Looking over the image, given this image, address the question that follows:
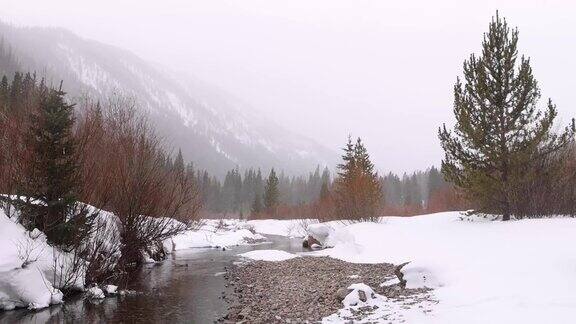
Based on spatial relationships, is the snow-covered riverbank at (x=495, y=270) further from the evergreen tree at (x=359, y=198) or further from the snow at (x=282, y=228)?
the snow at (x=282, y=228)

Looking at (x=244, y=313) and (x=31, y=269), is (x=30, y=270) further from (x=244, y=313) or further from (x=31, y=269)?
(x=244, y=313)

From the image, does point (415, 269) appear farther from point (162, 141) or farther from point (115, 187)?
point (162, 141)

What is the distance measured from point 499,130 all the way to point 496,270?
1111 centimetres

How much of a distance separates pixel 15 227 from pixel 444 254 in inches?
544

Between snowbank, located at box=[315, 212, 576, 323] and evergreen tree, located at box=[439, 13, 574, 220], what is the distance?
212 cm

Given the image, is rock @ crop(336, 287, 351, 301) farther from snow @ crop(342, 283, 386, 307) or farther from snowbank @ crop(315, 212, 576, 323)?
snowbank @ crop(315, 212, 576, 323)

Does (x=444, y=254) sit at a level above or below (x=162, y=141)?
below

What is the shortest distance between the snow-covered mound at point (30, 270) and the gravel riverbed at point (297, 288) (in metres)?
5.26

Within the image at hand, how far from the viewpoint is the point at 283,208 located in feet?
290

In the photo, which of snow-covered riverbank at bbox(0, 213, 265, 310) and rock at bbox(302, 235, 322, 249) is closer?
snow-covered riverbank at bbox(0, 213, 265, 310)

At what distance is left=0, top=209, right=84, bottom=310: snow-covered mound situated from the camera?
12461 mm

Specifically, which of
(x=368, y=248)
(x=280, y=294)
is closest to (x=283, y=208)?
(x=368, y=248)

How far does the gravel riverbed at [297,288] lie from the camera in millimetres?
11882

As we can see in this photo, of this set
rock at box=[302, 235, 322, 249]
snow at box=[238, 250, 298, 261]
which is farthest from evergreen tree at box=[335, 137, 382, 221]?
snow at box=[238, 250, 298, 261]
